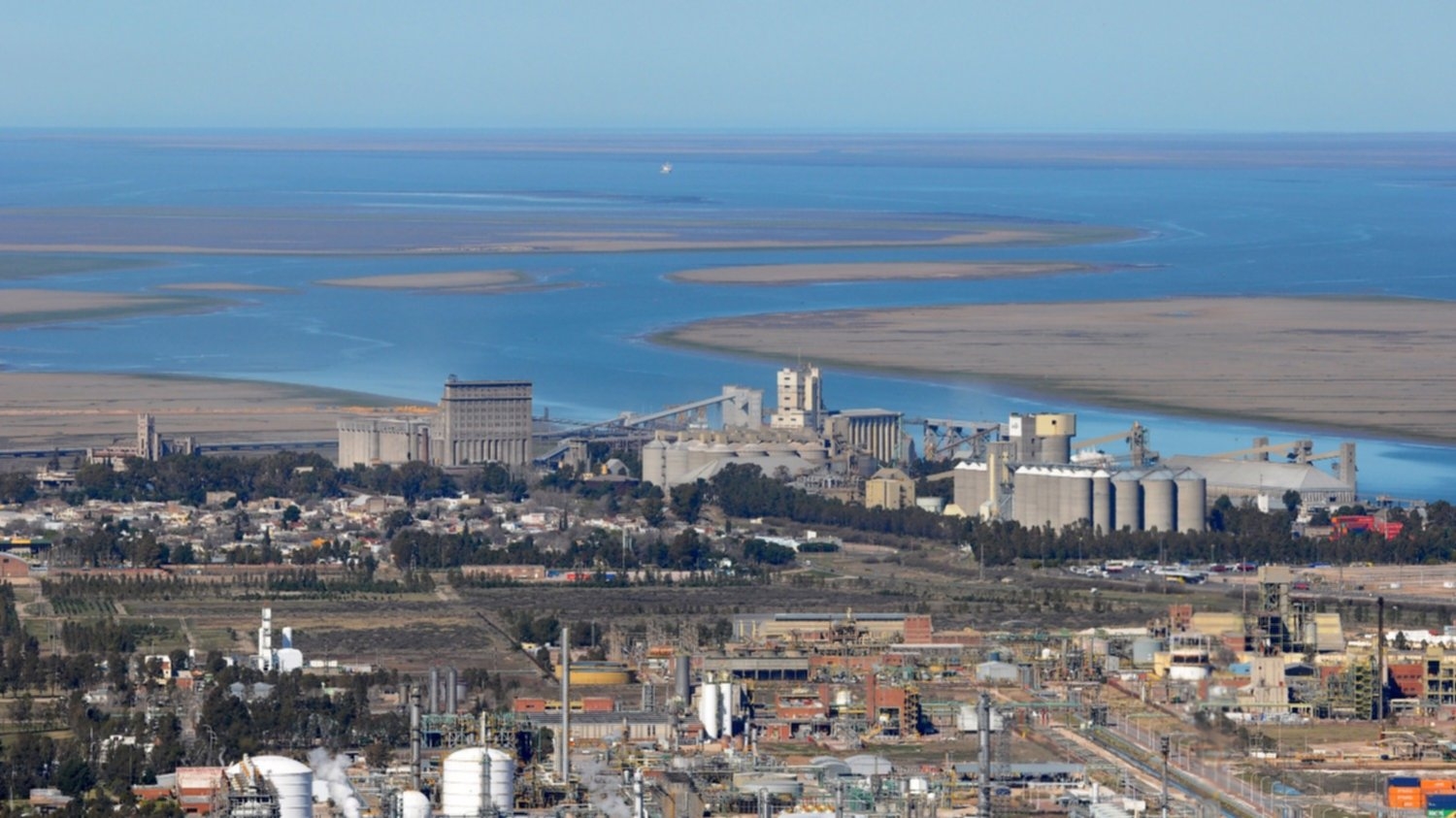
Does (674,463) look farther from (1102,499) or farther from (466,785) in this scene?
(466,785)

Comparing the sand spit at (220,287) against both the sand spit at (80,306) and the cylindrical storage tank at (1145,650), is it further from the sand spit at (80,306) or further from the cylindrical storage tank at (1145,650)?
the cylindrical storage tank at (1145,650)

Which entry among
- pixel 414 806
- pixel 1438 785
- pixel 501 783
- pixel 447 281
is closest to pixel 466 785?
pixel 501 783

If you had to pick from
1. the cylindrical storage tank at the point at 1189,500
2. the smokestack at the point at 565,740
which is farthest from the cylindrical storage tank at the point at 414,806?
the cylindrical storage tank at the point at 1189,500

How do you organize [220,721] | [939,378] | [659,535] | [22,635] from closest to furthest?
[220,721] → [22,635] → [659,535] → [939,378]

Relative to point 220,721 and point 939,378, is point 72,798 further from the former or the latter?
point 939,378

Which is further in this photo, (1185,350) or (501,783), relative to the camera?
(1185,350)

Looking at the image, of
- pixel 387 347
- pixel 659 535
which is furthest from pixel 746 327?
pixel 659 535

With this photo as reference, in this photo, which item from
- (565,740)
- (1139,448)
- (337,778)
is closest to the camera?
(337,778)
